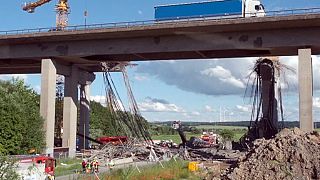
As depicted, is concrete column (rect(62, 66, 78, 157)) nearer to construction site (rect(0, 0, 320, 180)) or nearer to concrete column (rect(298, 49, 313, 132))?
construction site (rect(0, 0, 320, 180))

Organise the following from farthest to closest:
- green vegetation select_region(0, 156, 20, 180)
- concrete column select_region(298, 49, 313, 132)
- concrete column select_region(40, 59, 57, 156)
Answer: concrete column select_region(40, 59, 57, 156) < concrete column select_region(298, 49, 313, 132) < green vegetation select_region(0, 156, 20, 180)

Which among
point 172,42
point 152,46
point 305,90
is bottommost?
point 305,90

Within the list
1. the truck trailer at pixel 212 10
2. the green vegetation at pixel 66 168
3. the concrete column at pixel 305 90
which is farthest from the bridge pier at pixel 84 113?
the concrete column at pixel 305 90

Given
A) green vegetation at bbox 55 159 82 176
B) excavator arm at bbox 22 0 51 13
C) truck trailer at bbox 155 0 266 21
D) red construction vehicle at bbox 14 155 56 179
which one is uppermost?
excavator arm at bbox 22 0 51 13

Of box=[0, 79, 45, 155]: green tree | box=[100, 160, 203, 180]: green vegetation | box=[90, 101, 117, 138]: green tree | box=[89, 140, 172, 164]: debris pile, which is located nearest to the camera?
box=[100, 160, 203, 180]: green vegetation

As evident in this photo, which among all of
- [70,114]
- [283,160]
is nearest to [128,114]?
[70,114]

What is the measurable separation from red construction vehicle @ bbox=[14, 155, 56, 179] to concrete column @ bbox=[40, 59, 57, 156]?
22.8m

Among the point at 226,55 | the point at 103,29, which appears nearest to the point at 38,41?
the point at 103,29

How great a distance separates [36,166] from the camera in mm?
24734

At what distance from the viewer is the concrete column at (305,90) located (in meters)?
41.2

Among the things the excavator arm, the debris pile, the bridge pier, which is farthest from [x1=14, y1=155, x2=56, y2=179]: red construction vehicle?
the excavator arm

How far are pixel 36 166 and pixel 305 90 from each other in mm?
25483

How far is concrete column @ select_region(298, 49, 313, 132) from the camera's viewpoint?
1624 inches

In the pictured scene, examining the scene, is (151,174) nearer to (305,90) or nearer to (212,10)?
(305,90)
